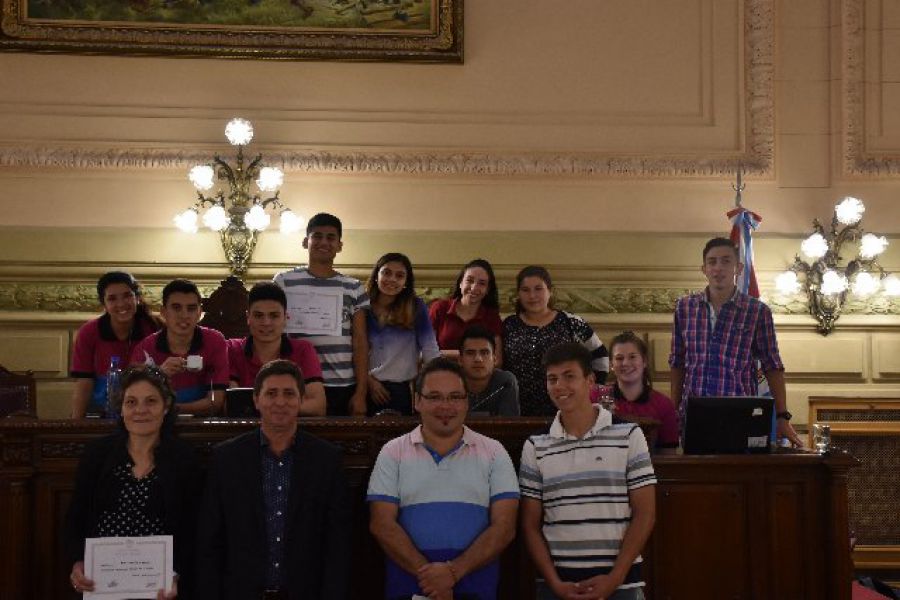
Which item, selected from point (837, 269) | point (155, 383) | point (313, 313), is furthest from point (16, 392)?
point (837, 269)

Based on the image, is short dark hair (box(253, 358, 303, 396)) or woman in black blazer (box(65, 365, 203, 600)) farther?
short dark hair (box(253, 358, 303, 396))

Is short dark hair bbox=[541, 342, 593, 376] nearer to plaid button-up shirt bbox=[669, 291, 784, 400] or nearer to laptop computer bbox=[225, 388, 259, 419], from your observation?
laptop computer bbox=[225, 388, 259, 419]

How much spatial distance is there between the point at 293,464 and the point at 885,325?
4873mm

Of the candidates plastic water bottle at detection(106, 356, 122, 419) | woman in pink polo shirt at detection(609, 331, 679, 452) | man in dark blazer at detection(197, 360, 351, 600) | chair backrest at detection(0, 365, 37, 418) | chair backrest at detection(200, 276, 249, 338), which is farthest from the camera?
chair backrest at detection(0, 365, 37, 418)

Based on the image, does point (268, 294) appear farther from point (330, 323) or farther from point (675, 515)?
point (675, 515)

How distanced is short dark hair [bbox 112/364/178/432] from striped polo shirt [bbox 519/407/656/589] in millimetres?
1205

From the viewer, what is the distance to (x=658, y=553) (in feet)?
13.7

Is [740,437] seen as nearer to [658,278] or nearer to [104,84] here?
[658,278]

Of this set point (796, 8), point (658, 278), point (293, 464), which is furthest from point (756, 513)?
point (796, 8)

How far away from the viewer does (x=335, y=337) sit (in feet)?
15.8

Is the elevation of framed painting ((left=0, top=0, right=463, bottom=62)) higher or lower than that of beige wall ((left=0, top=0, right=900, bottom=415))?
higher

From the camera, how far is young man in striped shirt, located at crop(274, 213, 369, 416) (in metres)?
4.80

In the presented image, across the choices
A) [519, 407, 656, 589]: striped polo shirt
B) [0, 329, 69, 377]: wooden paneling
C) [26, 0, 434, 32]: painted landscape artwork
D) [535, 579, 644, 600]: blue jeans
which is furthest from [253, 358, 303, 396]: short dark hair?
[26, 0, 434, 32]: painted landscape artwork

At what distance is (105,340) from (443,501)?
189 centimetres
